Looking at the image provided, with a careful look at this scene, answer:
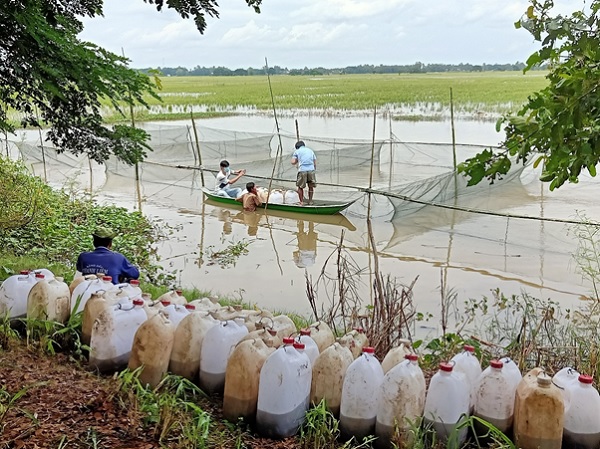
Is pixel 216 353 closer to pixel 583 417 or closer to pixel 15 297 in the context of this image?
pixel 15 297

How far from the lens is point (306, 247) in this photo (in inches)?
349

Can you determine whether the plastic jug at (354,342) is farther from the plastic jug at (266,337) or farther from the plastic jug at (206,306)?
the plastic jug at (206,306)

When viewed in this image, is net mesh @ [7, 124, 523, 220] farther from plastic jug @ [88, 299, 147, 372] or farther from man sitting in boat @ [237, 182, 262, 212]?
plastic jug @ [88, 299, 147, 372]

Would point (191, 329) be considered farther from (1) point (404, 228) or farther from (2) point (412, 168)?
(2) point (412, 168)

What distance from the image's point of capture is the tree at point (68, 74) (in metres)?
2.86

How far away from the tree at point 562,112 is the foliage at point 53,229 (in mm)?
5129

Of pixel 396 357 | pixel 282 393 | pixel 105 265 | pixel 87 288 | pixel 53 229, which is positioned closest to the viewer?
pixel 282 393

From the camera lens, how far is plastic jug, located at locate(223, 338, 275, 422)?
2.63m

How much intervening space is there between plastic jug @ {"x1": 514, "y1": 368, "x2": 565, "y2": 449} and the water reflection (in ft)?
17.7

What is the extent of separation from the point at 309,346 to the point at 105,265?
72.3 inches

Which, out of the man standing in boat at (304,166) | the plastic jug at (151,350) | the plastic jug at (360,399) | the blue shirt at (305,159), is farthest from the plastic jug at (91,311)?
the blue shirt at (305,159)

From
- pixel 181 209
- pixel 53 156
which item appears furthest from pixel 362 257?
pixel 53 156

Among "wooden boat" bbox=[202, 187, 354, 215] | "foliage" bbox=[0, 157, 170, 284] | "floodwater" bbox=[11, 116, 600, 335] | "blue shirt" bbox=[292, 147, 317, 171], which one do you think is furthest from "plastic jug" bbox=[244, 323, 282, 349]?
"blue shirt" bbox=[292, 147, 317, 171]

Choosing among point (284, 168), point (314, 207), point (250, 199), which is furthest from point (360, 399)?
point (284, 168)
